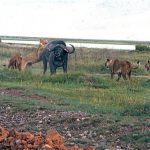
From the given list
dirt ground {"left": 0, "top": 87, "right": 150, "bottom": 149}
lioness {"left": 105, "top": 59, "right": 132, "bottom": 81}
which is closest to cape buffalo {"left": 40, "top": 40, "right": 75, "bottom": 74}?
lioness {"left": 105, "top": 59, "right": 132, "bottom": 81}

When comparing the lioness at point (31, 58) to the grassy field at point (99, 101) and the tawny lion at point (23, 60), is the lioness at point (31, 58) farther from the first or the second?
the grassy field at point (99, 101)

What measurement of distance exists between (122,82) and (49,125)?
9966mm

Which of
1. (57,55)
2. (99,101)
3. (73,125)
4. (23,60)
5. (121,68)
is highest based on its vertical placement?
(57,55)

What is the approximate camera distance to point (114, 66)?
26109mm

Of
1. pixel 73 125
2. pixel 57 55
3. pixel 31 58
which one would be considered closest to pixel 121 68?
pixel 57 55

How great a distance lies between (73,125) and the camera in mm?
13703

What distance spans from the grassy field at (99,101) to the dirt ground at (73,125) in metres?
0.02

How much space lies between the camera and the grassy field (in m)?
12.9

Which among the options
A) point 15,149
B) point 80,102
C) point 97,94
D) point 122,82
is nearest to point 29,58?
point 122,82

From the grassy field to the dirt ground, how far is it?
0.06ft

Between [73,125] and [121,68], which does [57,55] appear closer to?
[121,68]

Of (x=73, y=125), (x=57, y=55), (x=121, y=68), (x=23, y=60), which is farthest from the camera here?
(x=23, y=60)

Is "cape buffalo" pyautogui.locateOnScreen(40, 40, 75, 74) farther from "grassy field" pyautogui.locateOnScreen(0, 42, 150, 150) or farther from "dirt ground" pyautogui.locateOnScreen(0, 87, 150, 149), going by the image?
"dirt ground" pyautogui.locateOnScreen(0, 87, 150, 149)

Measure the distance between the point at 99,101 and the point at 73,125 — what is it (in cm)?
401
